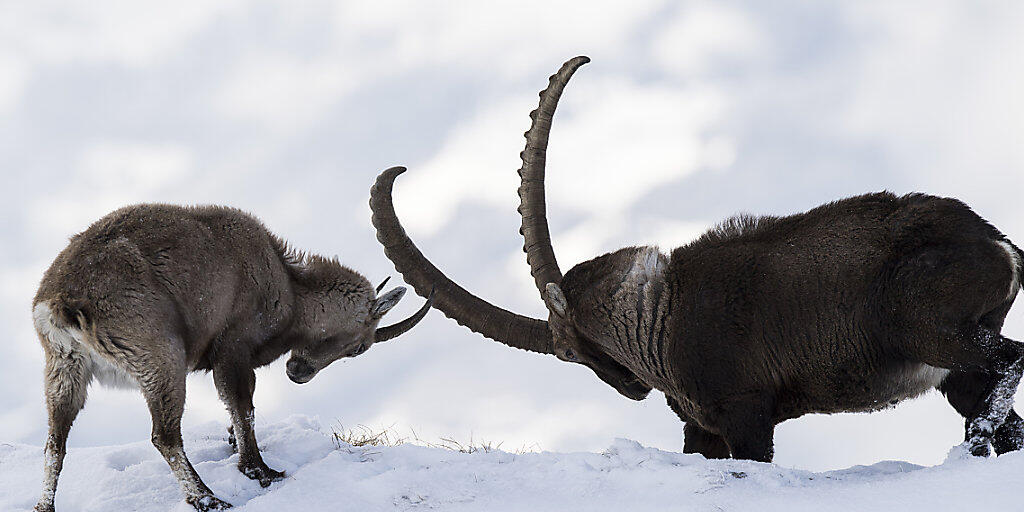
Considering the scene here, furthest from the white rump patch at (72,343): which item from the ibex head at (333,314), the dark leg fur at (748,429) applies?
the dark leg fur at (748,429)

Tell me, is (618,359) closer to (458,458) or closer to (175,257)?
(458,458)

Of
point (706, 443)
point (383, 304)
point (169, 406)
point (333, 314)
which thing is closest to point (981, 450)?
point (706, 443)

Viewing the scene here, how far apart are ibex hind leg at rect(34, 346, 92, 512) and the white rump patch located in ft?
0.10

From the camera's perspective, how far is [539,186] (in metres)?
7.49

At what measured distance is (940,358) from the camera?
18.3ft

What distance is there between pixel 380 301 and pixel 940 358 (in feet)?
13.5

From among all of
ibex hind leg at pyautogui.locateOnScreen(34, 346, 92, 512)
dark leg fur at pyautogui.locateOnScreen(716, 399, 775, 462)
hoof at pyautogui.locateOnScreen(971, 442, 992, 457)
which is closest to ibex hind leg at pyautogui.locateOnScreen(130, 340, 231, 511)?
ibex hind leg at pyautogui.locateOnScreen(34, 346, 92, 512)

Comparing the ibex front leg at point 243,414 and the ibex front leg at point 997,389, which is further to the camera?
the ibex front leg at point 243,414

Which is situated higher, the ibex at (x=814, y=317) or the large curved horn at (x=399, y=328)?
the large curved horn at (x=399, y=328)

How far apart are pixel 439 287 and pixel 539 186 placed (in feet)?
3.93

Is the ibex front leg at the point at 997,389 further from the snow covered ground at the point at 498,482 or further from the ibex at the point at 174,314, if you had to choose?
the ibex at the point at 174,314

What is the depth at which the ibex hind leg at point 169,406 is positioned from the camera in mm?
5414

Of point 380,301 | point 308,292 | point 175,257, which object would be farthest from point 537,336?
point 175,257

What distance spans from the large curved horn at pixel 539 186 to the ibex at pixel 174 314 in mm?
1626
